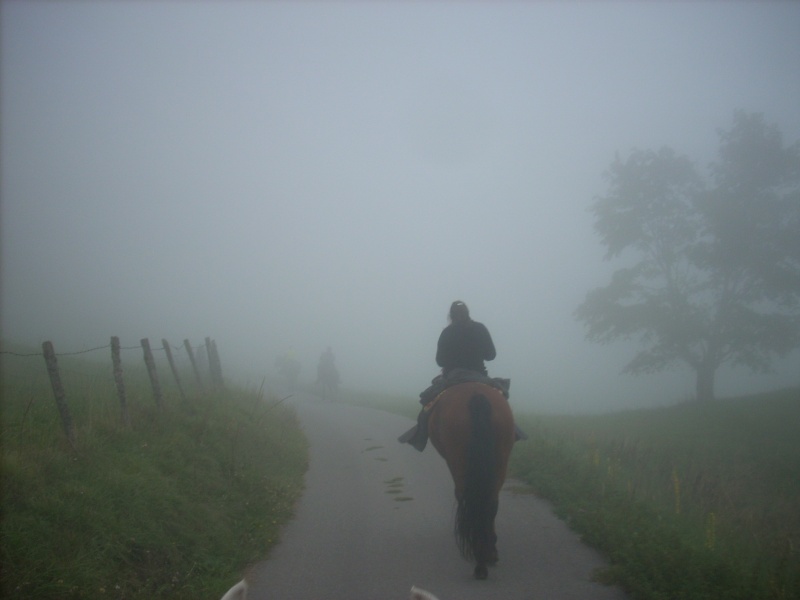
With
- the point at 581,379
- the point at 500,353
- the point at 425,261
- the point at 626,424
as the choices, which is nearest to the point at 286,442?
the point at 626,424

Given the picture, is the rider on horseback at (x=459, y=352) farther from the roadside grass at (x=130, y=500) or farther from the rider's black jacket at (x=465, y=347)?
the roadside grass at (x=130, y=500)

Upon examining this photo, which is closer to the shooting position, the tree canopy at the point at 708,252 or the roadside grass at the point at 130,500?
the roadside grass at the point at 130,500

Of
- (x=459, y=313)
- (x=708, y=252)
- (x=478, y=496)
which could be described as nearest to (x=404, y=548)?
(x=478, y=496)

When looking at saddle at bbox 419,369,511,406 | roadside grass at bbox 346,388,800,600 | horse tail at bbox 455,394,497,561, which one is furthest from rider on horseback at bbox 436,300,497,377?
roadside grass at bbox 346,388,800,600

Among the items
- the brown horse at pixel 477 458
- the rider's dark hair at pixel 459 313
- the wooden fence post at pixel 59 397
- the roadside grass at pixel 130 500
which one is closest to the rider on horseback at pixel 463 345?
the rider's dark hair at pixel 459 313

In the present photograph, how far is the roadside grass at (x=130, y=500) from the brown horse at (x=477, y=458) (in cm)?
262

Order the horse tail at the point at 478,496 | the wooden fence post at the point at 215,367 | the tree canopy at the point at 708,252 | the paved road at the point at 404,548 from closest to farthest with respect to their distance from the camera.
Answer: the paved road at the point at 404,548 < the horse tail at the point at 478,496 < the wooden fence post at the point at 215,367 < the tree canopy at the point at 708,252

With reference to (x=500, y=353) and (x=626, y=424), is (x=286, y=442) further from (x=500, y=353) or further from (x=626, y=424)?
(x=500, y=353)

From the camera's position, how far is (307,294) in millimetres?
122562

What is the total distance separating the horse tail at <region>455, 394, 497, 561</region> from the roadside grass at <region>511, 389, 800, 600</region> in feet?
4.24

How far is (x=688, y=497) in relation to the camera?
8.53m

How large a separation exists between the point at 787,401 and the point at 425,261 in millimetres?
162497

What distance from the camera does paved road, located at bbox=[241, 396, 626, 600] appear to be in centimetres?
472

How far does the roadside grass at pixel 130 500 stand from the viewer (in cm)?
436
